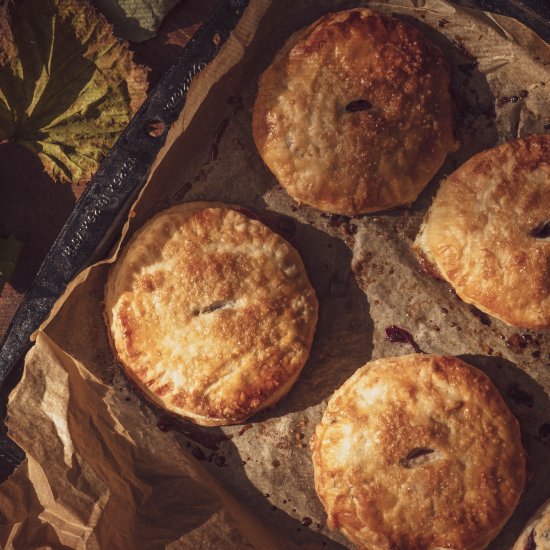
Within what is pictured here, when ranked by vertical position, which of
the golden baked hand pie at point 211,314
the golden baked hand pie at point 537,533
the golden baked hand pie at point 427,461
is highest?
the golden baked hand pie at point 211,314

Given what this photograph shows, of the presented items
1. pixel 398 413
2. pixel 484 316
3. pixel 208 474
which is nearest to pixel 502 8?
pixel 484 316

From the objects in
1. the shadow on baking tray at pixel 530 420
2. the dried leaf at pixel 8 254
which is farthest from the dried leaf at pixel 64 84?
the shadow on baking tray at pixel 530 420

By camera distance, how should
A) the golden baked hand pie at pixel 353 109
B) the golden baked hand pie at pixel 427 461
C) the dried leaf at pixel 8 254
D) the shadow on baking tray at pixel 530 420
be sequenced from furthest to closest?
1. the dried leaf at pixel 8 254
2. the shadow on baking tray at pixel 530 420
3. the golden baked hand pie at pixel 353 109
4. the golden baked hand pie at pixel 427 461

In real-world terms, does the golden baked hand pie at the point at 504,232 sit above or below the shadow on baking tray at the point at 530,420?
above

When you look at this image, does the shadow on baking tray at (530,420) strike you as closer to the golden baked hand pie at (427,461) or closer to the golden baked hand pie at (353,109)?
the golden baked hand pie at (427,461)

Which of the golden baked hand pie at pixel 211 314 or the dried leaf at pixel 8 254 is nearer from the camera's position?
the golden baked hand pie at pixel 211 314

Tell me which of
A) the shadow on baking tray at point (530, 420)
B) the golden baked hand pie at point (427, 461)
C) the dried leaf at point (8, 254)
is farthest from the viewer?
the dried leaf at point (8, 254)

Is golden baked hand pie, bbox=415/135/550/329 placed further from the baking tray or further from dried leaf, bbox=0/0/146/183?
dried leaf, bbox=0/0/146/183

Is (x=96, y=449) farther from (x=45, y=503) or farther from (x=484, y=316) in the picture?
(x=484, y=316)
